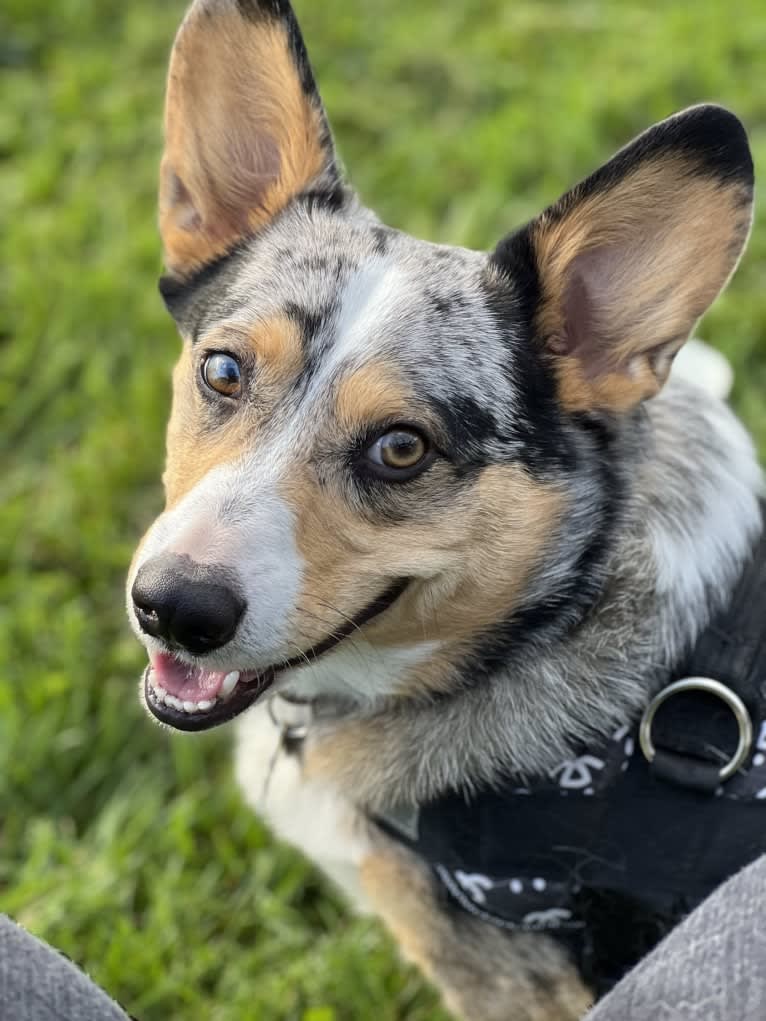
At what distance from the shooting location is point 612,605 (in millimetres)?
2660

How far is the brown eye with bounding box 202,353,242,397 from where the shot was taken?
2584 mm

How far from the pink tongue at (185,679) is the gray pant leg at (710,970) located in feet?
3.43

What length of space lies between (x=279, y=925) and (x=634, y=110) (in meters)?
4.39

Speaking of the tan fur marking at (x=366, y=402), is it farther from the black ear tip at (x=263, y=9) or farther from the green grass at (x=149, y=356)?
the green grass at (x=149, y=356)

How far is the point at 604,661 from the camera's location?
2641 mm

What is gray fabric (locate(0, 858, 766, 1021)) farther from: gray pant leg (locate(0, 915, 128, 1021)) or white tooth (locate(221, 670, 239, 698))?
white tooth (locate(221, 670, 239, 698))

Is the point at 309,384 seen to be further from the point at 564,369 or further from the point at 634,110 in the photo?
the point at 634,110

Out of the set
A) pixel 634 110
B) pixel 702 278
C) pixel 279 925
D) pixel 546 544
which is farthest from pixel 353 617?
pixel 634 110

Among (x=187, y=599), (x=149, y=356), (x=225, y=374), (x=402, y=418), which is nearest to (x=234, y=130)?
(x=225, y=374)

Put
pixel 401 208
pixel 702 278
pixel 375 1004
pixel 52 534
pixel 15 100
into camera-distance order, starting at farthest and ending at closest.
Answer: pixel 15 100, pixel 401 208, pixel 52 534, pixel 375 1004, pixel 702 278

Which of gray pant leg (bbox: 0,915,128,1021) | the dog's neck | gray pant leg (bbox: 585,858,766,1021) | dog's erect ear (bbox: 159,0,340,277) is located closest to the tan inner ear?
the dog's neck

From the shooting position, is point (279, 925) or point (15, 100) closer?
point (279, 925)

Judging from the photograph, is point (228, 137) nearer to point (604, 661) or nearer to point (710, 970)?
point (604, 661)

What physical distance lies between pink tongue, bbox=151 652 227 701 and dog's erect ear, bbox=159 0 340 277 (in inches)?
41.7
